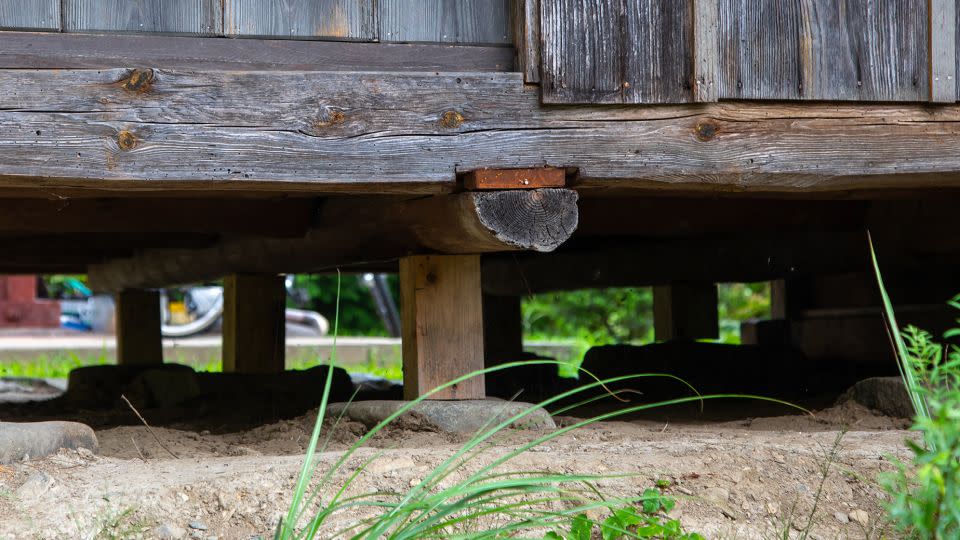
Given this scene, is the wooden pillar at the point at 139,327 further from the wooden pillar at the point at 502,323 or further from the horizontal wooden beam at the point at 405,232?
the wooden pillar at the point at 502,323

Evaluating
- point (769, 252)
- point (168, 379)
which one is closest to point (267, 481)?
point (168, 379)

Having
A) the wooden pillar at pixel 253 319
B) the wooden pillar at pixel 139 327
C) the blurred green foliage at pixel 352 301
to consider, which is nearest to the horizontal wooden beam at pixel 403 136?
the wooden pillar at pixel 253 319

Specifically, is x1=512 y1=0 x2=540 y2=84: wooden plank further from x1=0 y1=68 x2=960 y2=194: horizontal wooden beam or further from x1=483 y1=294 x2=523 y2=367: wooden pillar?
x1=483 y1=294 x2=523 y2=367: wooden pillar

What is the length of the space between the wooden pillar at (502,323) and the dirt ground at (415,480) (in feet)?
12.0

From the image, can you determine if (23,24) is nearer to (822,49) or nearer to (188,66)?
(188,66)

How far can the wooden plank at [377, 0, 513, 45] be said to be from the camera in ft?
12.0

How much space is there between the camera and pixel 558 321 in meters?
18.5

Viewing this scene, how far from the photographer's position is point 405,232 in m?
4.18

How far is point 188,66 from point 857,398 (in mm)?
2906

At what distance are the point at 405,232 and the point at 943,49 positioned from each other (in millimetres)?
2062

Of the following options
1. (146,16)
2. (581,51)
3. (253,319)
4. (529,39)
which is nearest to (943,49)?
(581,51)

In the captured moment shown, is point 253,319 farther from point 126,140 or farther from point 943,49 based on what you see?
point 943,49

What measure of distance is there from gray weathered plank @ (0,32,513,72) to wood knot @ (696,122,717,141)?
2.26 feet

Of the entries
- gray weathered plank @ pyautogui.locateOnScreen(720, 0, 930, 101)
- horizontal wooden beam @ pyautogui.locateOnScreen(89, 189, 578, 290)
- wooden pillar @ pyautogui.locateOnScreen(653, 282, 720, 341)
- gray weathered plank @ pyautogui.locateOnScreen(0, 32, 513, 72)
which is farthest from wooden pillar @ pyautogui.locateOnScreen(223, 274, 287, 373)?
gray weathered plank @ pyautogui.locateOnScreen(720, 0, 930, 101)
